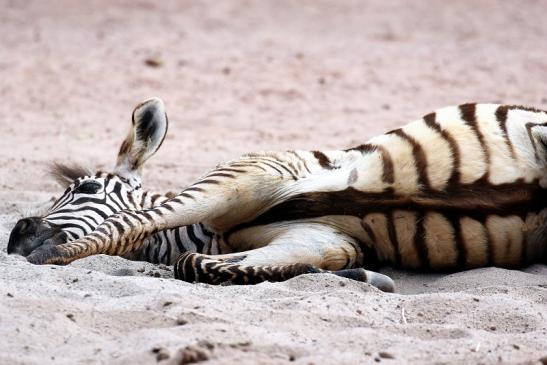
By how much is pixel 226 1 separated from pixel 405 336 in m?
11.3

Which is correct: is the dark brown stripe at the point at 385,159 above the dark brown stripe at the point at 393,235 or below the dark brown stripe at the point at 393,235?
above

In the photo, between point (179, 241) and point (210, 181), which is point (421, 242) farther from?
point (179, 241)

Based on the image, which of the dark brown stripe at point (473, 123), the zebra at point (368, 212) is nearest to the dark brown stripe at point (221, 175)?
the zebra at point (368, 212)

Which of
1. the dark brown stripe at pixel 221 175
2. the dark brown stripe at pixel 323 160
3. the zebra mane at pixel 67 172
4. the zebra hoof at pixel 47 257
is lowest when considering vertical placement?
the zebra hoof at pixel 47 257

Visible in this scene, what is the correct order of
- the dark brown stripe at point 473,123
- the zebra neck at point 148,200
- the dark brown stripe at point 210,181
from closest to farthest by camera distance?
the dark brown stripe at point 473,123 → the dark brown stripe at point 210,181 → the zebra neck at point 148,200

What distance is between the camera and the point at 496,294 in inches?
184

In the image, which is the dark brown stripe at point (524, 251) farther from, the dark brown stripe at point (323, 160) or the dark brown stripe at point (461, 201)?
the dark brown stripe at point (323, 160)

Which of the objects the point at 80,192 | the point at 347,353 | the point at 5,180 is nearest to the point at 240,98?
the point at 5,180

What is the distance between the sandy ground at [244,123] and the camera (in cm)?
384

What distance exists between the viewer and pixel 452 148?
5.30 metres

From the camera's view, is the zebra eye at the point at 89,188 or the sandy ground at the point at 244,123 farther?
the zebra eye at the point at 89,188

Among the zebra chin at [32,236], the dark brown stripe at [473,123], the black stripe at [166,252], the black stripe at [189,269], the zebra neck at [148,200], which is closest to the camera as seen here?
the black stripe at [189,269]

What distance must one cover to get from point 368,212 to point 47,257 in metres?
1.59

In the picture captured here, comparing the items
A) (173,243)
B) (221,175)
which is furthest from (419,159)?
(173,243)
